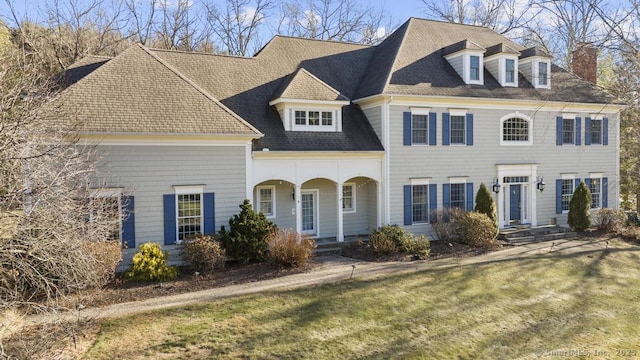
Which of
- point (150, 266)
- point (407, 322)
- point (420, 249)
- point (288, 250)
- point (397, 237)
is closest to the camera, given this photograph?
point (407, 322)

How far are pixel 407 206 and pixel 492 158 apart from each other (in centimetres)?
478

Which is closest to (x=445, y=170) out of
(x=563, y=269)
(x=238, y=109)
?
(x=563, y=269)

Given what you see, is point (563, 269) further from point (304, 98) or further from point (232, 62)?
point (232, 62)

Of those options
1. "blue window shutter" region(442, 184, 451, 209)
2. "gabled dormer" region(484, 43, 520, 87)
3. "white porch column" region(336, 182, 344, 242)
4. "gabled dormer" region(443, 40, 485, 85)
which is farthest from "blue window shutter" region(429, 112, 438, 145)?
"white porch column" region(336, 182, 344, 242)

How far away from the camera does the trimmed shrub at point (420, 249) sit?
1733 cm

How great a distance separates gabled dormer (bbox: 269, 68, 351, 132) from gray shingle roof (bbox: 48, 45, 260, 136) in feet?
9.24

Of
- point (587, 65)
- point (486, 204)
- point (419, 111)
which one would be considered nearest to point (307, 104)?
point (419, 111)

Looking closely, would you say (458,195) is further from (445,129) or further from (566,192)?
(566,192)

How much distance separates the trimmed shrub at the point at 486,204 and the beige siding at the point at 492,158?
3.59ft

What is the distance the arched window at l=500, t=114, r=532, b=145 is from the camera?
2188 centimetres

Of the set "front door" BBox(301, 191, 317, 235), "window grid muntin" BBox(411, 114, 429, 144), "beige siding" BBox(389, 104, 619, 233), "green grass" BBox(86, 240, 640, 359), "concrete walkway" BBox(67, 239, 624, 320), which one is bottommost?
"green grass" BBox(86, 240, 640, 359)

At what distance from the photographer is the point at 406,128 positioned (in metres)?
19.8

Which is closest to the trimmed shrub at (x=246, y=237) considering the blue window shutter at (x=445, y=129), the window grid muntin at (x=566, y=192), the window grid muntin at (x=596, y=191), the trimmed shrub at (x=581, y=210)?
the blue window shutter at (x=445, y=129)

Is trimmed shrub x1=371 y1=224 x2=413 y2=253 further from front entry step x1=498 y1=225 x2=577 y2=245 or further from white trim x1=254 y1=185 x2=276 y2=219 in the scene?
front entry step x1=498 y1=225 x2=577 y2=245
